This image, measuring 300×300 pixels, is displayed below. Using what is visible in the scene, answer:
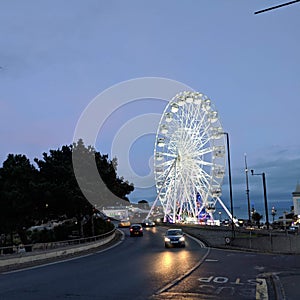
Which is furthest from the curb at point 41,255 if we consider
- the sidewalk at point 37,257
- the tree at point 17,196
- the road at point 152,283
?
the tree at point 17,196

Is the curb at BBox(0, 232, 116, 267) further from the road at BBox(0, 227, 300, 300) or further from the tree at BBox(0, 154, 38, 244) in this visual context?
the tree at BBox(0, 154, 38, 244)

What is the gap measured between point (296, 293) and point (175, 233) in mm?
25555

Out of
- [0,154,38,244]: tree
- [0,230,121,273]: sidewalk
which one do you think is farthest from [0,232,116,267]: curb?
[0,154,38,244]: tree

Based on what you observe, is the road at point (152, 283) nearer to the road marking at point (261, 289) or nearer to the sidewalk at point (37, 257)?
the road marking at point (261, 289)

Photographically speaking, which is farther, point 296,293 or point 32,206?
point 32,206

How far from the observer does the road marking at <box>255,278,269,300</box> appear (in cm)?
1212

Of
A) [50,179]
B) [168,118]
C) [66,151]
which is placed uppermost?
[168,118]

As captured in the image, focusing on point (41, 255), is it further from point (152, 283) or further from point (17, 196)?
point (17, 196)

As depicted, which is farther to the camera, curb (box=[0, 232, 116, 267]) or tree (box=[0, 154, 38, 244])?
tree (box=[0, 154, 38, 244])

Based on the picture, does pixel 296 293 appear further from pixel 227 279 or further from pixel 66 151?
pixel 66 151

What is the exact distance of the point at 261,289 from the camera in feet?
44.8

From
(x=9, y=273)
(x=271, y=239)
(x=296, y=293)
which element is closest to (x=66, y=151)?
(x=271, y=239)

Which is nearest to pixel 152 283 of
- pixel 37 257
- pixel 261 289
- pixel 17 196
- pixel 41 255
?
pixel 261 289

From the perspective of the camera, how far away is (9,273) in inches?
736
